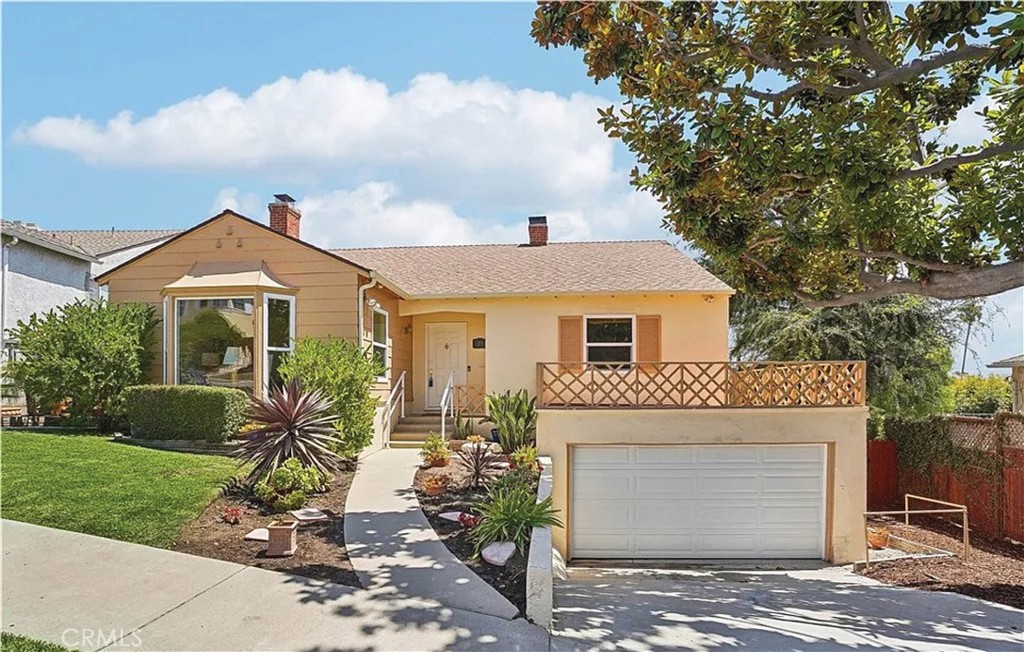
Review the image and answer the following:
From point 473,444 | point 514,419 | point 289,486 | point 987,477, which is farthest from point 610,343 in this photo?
point 289,486

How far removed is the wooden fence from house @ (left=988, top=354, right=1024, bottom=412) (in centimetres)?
704

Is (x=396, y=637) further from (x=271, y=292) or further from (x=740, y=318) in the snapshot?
(x=740, y=318)

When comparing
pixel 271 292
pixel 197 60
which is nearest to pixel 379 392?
pixel 271 292

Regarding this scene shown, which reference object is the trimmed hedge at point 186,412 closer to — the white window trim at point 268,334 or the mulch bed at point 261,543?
the white window trim at point 268,334

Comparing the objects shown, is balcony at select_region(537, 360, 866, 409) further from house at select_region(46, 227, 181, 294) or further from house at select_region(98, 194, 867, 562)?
house at select_region(46, 227, 181, 294)

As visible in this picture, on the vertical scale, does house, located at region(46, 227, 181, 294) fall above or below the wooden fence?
above

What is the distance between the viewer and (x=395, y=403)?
1520cm

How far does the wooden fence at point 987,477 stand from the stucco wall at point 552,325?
506 centimetres

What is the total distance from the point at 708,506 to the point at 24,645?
1021 centimetres

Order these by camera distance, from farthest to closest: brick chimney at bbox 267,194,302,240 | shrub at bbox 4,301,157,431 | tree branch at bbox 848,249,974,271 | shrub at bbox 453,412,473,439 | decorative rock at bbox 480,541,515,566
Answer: brick chimney at bbox 267,194,302,240, shrub at bbox 453,412,473,439, shrub at bbox 4,301,157,431, tree branch at bbox 848,249,974,271, decorative rock at bbox 480,541,515,566

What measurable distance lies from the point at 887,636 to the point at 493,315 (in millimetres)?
10820

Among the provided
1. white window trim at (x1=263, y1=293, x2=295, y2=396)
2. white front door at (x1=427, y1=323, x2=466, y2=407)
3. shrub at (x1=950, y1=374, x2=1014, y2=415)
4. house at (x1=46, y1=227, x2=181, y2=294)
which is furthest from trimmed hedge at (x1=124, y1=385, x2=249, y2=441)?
shrub at (x1=950, y1=374, x2=1014, y2=415)

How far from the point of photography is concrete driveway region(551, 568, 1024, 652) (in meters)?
5.76

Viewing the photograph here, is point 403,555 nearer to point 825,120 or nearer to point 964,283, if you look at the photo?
point 825,120
